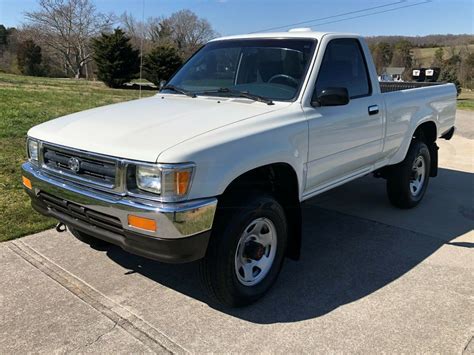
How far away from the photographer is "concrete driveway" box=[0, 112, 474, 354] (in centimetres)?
292

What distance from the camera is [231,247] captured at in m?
3.03

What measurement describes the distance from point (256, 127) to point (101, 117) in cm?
Answer: 123

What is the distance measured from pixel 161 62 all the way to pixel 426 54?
30.5 m

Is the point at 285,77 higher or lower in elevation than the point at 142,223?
higher

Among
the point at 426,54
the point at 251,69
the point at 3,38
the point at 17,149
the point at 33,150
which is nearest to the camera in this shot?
the point at 33,150

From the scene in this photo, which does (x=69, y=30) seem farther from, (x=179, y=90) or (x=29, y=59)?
(x=179, y=90)

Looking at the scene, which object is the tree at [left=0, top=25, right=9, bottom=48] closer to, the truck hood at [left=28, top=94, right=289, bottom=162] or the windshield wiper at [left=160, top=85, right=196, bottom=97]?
the windshield wiper at [left=160, top=85, right=196, bottom=97]

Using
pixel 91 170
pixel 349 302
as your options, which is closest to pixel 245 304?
pixel 349 302

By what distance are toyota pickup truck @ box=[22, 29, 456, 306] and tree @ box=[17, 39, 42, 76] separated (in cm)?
4093

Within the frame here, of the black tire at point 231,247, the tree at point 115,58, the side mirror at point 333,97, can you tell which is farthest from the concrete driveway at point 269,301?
the tree at point 115,58

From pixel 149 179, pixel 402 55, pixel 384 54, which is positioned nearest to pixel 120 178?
pixel 149 179

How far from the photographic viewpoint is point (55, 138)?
10.7 feet

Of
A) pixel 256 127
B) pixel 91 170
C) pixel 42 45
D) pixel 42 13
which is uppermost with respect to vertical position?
pixel 42 13

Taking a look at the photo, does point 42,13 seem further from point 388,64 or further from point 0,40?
point 388,64
